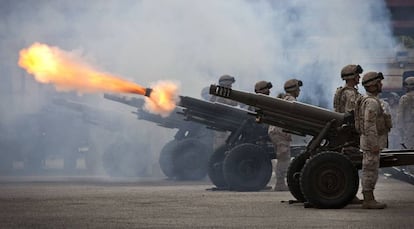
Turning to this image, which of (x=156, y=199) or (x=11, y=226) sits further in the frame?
(x=156, y=199)

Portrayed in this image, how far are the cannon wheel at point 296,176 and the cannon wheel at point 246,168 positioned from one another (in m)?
3.98

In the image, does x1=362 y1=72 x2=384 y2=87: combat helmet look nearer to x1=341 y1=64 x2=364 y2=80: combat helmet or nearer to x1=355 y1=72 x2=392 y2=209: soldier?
x1=355 y1=72 x2=392 y2=209: soldier

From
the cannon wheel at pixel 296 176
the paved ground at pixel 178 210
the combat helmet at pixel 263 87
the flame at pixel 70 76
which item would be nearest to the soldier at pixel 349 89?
the cannon wheel at pixel 296 176

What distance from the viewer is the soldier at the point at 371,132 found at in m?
15.9

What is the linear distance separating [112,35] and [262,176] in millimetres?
9513

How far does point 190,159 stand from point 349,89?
8.72m

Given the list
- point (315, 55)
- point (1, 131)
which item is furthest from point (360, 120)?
point (1, 131)

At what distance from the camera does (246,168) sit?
20938mm

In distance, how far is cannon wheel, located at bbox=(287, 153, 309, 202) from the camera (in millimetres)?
16719

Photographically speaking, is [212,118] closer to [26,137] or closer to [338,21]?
[338,21]

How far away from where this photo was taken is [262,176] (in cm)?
2097

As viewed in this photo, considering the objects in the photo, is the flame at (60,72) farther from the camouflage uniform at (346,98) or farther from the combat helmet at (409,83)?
the combat helmet at (409,83)

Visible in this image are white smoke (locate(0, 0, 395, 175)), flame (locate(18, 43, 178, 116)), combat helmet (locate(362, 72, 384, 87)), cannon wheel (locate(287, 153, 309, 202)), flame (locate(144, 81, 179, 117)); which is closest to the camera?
combat helmet (locate(362, 72, 384, 87))

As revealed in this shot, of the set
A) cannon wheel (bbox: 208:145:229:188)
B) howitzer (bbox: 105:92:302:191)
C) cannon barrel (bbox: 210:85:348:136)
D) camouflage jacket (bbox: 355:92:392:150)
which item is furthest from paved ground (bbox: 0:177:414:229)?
cannon barrel (bbox: 210:85:348:136)
